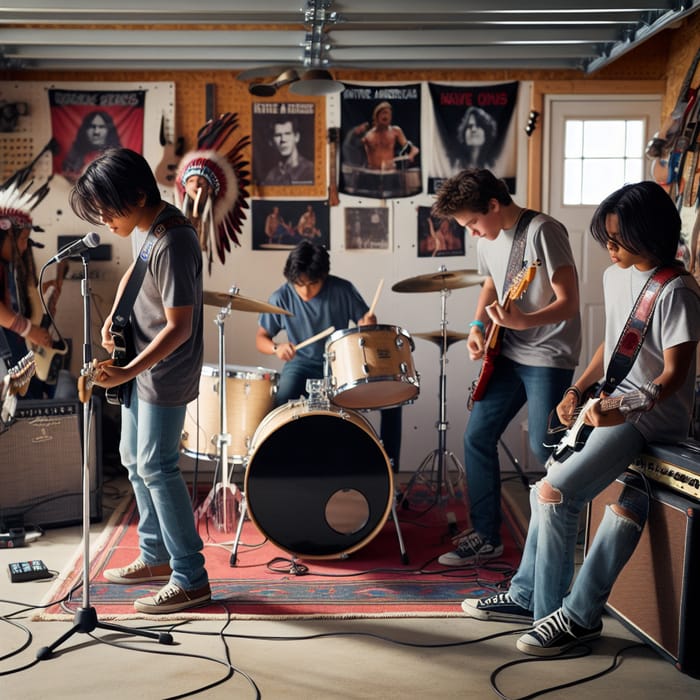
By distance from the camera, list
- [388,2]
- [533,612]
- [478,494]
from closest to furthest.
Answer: [533,612], [478,494], [388,2]

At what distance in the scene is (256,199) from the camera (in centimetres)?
573

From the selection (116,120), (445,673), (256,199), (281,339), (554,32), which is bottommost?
(445,673)

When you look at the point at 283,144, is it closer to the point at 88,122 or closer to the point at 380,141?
the point at 380,141

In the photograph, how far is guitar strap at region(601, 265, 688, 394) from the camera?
272cm

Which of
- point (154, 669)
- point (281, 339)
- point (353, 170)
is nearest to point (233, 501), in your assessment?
point (281, 339)

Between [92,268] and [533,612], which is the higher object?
[92,268]

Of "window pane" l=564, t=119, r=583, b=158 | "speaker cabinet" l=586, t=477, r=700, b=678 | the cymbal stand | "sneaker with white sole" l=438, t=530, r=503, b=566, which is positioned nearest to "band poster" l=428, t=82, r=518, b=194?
"window pane" l=564, t=119, r=583, b=158

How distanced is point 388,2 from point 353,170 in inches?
64.0

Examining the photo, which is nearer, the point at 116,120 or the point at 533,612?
the point at 533,612

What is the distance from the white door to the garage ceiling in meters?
0.35

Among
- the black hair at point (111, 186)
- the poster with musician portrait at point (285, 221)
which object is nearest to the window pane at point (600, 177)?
the poster with musician portrait at point (285, 221)

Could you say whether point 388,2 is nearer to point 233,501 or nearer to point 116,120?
point 116,120

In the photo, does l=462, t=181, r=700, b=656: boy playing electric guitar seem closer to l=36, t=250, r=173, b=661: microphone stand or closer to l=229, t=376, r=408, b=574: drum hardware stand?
l=229, t=376, r=408, b=574: drum hardware stand

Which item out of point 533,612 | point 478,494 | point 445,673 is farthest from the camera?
point 478,494
